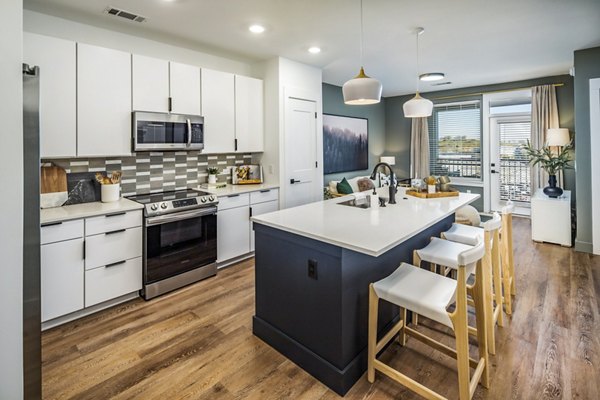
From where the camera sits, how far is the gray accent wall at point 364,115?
20.9 ft

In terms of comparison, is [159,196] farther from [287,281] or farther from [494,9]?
[494,9]

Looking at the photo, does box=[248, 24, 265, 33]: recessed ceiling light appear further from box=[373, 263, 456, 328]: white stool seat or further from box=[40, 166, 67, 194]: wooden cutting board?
box=[373, 263, 456, 328]: white stool seat

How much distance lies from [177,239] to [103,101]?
147 cm

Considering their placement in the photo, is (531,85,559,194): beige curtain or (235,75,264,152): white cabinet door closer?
(235,75,264,152): white cabinet door

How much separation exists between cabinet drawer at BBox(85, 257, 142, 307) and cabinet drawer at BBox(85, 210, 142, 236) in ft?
1.08

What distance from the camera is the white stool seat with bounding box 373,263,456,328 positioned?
167 cm

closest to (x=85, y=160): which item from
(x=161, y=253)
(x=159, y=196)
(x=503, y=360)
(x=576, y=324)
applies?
(x=159, y=196)

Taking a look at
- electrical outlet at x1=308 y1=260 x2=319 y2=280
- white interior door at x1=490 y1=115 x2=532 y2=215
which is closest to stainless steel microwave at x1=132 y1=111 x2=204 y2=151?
electrical outlet at x1=308 y1=260 x2=319 y2=280

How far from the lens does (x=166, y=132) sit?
3416mm

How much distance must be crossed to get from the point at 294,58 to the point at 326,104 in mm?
2001

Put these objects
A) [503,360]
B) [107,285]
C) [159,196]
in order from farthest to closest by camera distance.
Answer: [159,196] → [107,285] → [503,360]

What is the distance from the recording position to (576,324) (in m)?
2.54

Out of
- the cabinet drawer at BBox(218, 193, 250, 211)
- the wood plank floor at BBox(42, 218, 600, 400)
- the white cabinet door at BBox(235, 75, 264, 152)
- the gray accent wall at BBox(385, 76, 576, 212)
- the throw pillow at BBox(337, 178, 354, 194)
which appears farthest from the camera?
the gray accent wall at BBox(385, 76, 576, 212)

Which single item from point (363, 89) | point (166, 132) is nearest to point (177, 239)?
point (166, 132)
